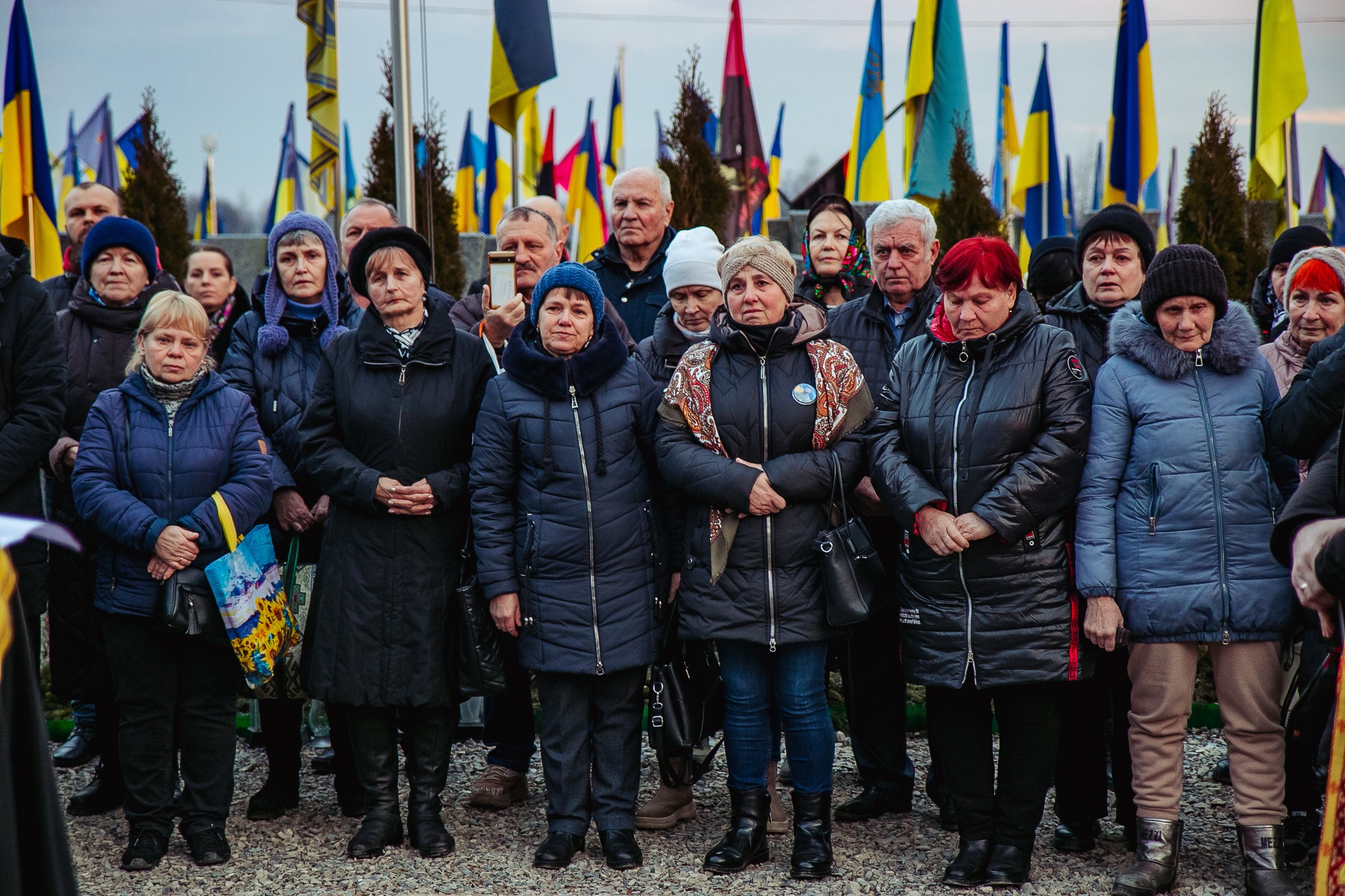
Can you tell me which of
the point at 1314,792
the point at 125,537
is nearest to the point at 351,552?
the point at 125,537

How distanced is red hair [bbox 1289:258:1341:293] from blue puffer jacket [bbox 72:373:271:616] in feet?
12.7

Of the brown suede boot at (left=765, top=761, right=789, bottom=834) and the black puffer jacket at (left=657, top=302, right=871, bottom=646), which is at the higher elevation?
the black puffer jacket at (left=657, top=302, right=871, bottom=646)

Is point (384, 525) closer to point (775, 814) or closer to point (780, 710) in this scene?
point (780, 710)

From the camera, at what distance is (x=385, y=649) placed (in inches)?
168

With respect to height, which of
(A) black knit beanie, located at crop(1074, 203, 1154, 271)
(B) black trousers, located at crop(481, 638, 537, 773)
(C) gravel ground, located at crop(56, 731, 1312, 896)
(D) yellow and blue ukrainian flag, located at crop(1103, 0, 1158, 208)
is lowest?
(C) gravel ground, located at crop(56, 731, 1312, 896)

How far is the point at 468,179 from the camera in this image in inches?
821

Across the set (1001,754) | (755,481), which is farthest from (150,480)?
(1001,754)

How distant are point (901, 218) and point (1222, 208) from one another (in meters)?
6.32

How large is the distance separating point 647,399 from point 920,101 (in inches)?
302

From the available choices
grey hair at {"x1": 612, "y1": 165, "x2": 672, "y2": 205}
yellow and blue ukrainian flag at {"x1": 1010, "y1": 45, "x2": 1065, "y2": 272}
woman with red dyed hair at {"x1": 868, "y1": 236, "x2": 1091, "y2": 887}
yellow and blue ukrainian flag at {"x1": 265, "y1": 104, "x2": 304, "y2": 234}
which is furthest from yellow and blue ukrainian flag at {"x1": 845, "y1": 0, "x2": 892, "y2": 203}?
yellow and blue ukrainian flag at {"x1": 265, "y1": 104, "x2": 304, "y2": 234}

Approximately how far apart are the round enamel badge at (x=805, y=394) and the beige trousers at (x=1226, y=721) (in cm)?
133

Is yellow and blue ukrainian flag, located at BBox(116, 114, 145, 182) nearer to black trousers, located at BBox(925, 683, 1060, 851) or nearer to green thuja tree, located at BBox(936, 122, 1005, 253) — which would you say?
green thuja tree, located at BBox(936, 122, 1005, 253)

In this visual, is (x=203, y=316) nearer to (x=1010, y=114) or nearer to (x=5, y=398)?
(x=5, y=398)

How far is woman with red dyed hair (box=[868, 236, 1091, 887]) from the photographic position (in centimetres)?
383
